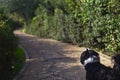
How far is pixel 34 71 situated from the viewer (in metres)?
11.7

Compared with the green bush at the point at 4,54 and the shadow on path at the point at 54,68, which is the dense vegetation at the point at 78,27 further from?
the shadow on path at the point at 54,68

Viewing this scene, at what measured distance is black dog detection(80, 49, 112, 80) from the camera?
6.20 m

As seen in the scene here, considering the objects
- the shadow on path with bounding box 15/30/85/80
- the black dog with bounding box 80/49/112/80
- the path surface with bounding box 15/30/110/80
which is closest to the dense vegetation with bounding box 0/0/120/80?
the path surface with bounding box 15/30/110/80

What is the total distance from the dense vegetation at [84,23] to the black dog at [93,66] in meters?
5.72

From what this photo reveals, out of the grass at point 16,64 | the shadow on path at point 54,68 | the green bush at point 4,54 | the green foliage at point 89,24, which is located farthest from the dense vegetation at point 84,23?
the green bush at point 4,54

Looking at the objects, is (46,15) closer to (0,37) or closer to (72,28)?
(72,28)

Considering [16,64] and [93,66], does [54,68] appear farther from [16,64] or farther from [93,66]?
[93,66]

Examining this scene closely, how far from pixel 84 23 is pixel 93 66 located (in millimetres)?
9589

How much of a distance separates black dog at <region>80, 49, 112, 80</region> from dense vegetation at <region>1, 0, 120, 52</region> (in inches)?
225

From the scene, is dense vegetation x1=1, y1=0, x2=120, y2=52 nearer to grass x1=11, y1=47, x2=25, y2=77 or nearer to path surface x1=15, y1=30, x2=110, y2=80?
path surface x1=15, y1=30, x2=110, y2=80

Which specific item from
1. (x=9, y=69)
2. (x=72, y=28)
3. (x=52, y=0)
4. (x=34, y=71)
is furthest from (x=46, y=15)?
(x=9, y=69)

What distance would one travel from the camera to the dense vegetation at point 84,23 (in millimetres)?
12422

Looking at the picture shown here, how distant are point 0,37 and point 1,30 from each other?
51 cm

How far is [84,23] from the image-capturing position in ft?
51.6
